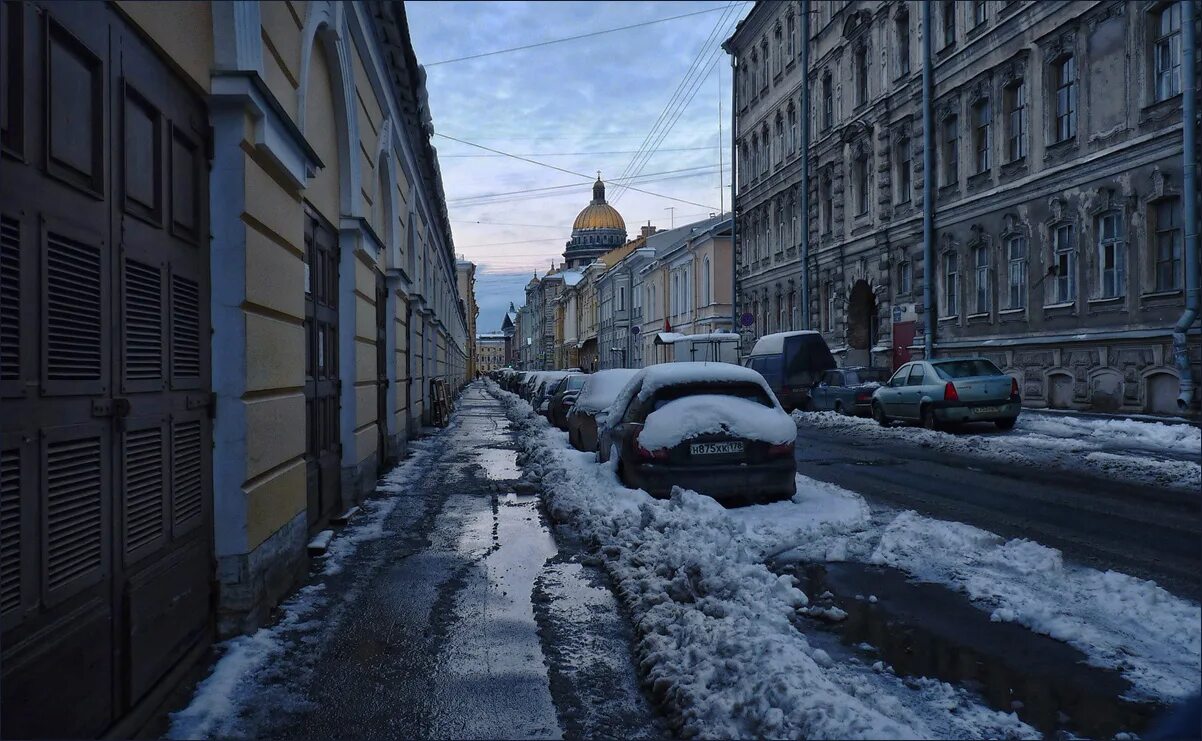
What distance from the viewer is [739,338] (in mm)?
35250

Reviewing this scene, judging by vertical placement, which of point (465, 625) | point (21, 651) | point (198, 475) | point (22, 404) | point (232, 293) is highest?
point (232, 293)

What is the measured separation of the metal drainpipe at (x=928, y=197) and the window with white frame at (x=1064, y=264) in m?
5.42

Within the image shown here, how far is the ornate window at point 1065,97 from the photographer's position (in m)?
20.3

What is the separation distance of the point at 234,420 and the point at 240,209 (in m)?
1.12

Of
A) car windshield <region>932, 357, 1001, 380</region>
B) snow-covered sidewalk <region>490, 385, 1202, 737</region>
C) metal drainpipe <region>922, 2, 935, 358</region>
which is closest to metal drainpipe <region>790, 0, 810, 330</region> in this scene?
metal drainpipe <region>922, 2, 935, 358</region>

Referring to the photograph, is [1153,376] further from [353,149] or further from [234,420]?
[234,420]

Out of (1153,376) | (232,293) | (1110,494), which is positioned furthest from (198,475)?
(1153,376)

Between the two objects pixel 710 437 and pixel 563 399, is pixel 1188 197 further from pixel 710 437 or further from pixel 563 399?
pixel 710 437

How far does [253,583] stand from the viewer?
484cm

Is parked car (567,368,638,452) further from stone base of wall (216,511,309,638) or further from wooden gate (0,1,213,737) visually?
wooden gate (0,1,213,737)

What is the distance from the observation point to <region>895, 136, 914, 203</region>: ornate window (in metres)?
28.5

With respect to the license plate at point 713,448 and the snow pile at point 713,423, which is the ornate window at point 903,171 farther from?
the license plate at point 713,448

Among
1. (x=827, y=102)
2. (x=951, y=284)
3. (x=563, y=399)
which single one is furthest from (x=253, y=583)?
(x=827, y=102)

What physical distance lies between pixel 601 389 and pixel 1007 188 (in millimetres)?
13952
